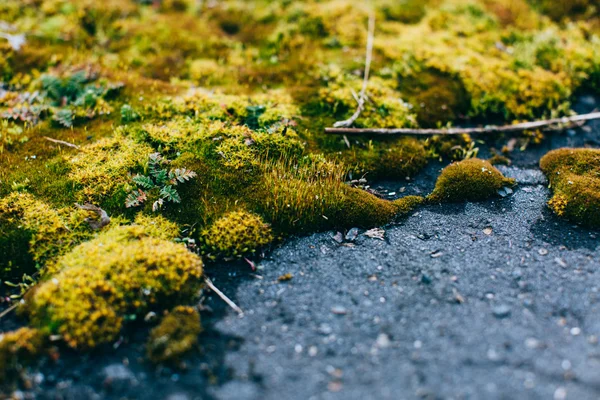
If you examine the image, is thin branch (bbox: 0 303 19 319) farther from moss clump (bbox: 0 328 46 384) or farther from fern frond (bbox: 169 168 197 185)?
fern frond (bbox: 169 168 197 185)

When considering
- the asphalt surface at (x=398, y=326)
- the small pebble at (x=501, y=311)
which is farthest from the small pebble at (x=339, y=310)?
the small pebble at (x=501, y=311)

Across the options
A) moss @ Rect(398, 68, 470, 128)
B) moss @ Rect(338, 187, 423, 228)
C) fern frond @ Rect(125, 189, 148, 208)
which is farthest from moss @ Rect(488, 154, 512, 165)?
fern frond @ Rect(125, 189, 148, 208)

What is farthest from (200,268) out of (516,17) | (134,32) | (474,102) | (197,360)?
(516,17)

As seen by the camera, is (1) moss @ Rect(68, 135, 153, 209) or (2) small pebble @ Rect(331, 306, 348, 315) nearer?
(2) small pebble @ Rect(331, 306, 348, 315)

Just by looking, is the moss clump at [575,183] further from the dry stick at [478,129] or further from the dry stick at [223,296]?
the dry stick at [223,296]

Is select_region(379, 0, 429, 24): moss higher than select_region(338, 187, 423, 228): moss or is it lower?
higher

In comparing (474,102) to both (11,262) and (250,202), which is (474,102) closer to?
(250,202)
